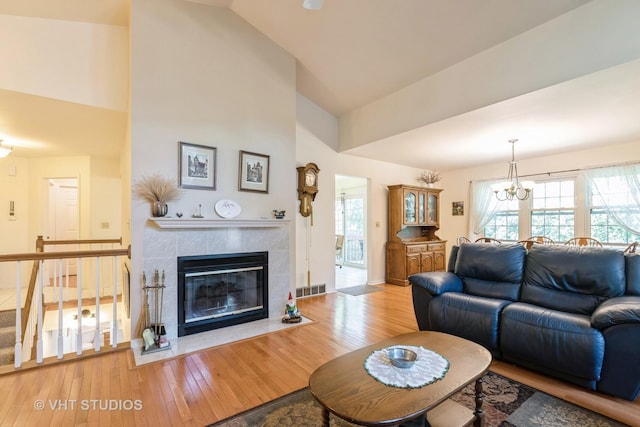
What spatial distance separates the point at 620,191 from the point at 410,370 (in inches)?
212

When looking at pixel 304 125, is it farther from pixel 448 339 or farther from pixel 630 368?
pixel 630 368

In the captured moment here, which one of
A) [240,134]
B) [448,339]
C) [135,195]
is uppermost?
[240,134]

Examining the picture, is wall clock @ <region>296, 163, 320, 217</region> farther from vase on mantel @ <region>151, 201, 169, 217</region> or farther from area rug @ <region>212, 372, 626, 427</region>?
area rug @ <region>212, 372, 626, 427</region>

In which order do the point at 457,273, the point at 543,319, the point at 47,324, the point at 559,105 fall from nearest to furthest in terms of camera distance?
1. the point at 543,319
2. the point at 559,105
3. the point at 457,273
4. the point at 47,324

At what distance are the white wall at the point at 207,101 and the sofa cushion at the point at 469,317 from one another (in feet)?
6.38

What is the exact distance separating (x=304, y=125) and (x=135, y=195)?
2859mm

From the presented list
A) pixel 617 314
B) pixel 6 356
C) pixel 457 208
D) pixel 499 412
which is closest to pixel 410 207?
pixel 457 208

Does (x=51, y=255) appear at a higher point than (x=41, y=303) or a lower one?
higher

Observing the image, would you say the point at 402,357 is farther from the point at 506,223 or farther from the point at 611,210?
the point at 506,223

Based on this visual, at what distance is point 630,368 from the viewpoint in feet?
6.40

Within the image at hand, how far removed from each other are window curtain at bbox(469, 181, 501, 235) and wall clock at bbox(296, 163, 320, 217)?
3858 millimetres

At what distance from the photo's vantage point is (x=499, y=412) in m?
1.89

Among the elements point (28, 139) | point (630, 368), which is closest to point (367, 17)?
point (630, 368)

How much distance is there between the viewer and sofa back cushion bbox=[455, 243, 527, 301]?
2938 mm
